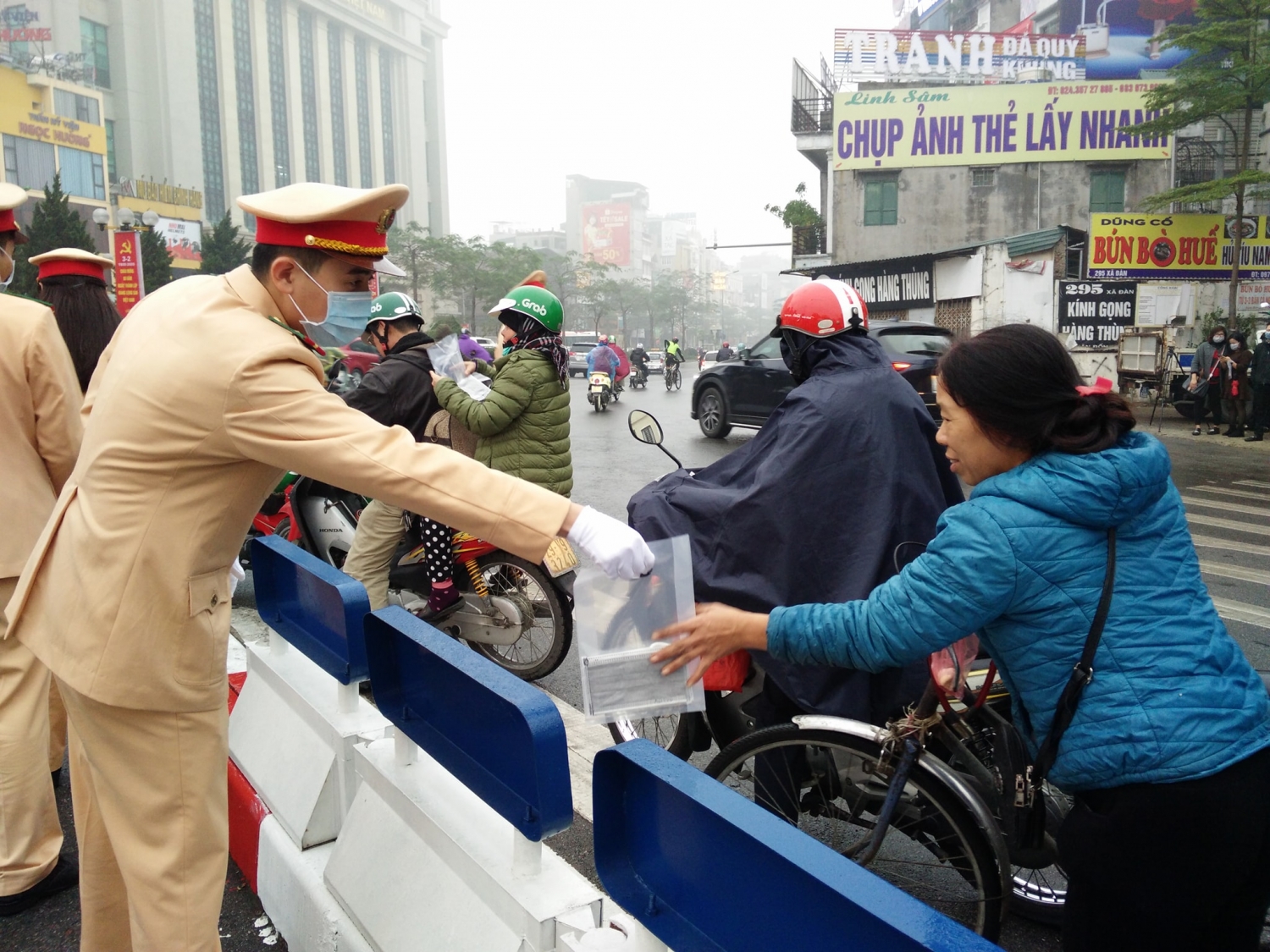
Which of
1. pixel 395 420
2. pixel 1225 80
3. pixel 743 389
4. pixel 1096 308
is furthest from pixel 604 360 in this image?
pixel 395 420

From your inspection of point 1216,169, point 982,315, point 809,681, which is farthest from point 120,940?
point 1216,169

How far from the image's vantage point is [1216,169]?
31.7m

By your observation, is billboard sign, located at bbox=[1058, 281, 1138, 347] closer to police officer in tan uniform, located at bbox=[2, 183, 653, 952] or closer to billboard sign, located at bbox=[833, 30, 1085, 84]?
billboard sign, located at bbox=[833, 30, 1085, 84]

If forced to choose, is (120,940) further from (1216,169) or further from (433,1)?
(433,1)

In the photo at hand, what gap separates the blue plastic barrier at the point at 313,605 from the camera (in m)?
2.33

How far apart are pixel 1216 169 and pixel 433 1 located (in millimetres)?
102449

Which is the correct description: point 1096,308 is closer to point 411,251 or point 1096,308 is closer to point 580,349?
point 580,349


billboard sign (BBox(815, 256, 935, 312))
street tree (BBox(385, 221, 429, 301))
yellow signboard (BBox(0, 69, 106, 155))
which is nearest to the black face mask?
billboard sign (BBox(815, 256, 935, 312))

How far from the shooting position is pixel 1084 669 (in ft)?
5.37

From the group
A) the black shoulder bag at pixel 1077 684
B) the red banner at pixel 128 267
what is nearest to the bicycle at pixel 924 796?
the black shoulder bag at pixel 1077 684

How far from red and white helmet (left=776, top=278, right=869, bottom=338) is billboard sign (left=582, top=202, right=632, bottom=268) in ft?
444

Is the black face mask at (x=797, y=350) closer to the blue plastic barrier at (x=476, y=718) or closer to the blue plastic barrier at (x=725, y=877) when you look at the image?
the blue plastic barrier at (x=476, y=718)

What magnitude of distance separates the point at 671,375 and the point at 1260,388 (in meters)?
17.0

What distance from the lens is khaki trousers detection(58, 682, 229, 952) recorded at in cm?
194
